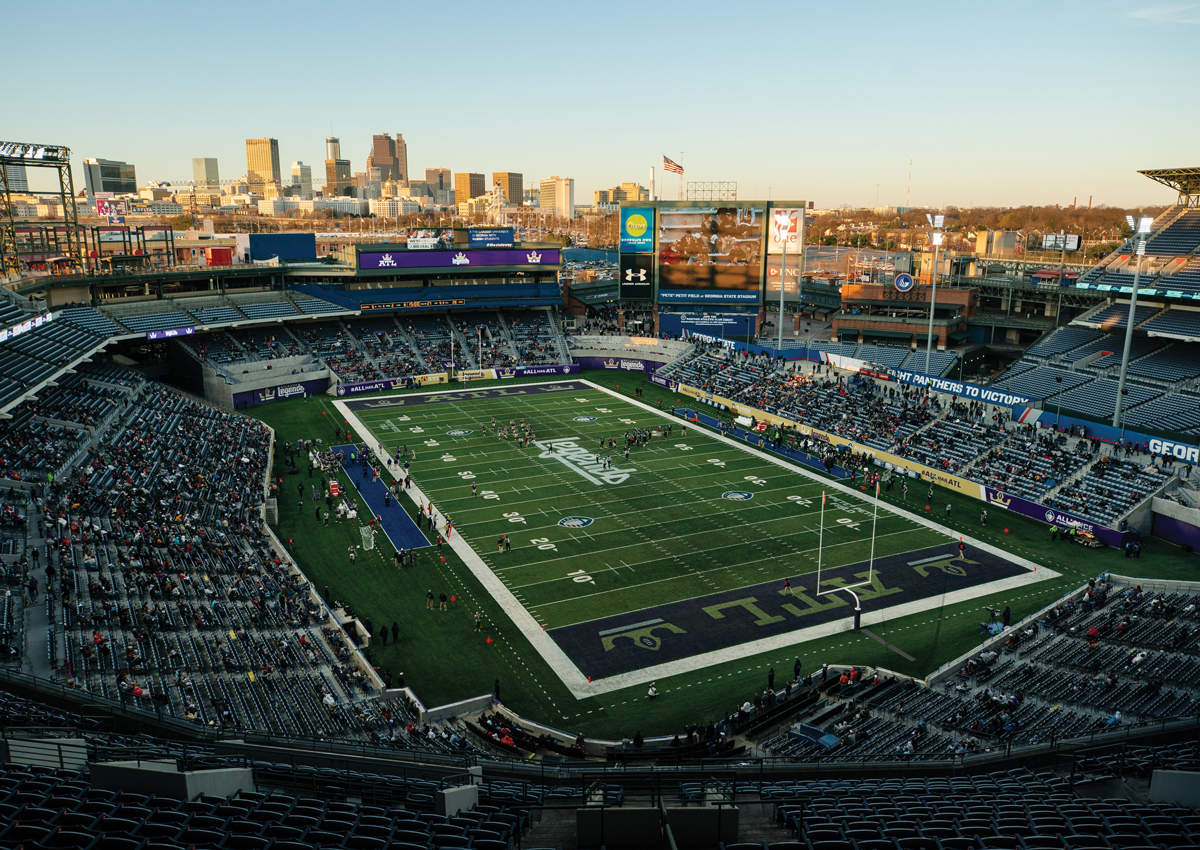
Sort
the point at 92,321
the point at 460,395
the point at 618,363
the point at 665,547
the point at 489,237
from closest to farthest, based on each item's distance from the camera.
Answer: the point at 665,547
the point at 92,321
the point at 460,395
the point at 618,363
the point at 489,237

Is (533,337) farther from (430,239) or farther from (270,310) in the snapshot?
(270,310)

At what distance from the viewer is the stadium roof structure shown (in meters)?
54.4

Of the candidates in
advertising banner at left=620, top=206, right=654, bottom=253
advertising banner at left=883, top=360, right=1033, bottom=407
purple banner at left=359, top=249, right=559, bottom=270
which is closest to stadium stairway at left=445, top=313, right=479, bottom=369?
purple banner at left=359, top=249, right=559, bottom=270

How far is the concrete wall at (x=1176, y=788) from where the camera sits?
13.1 meters

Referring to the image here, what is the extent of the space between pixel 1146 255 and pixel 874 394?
21634mm

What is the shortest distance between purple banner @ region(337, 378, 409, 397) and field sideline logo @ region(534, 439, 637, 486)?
64.1 ft

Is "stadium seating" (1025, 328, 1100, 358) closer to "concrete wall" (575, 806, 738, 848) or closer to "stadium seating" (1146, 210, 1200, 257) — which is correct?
"stadium seating" (1146, 210, 1200, 257)

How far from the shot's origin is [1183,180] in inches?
2211

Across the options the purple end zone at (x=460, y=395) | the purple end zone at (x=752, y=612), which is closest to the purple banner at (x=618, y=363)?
the purple end zone at (x=460, y=395)

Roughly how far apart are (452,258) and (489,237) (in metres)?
5.59

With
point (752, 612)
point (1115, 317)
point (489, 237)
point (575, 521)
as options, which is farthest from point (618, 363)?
point (752, 612)

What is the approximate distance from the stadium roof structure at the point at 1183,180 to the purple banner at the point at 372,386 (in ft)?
179

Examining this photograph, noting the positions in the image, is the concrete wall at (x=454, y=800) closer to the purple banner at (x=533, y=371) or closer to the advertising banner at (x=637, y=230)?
the purple banner at (x=533, y=371)

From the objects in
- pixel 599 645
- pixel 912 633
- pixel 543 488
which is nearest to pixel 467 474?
pixel 543 488
